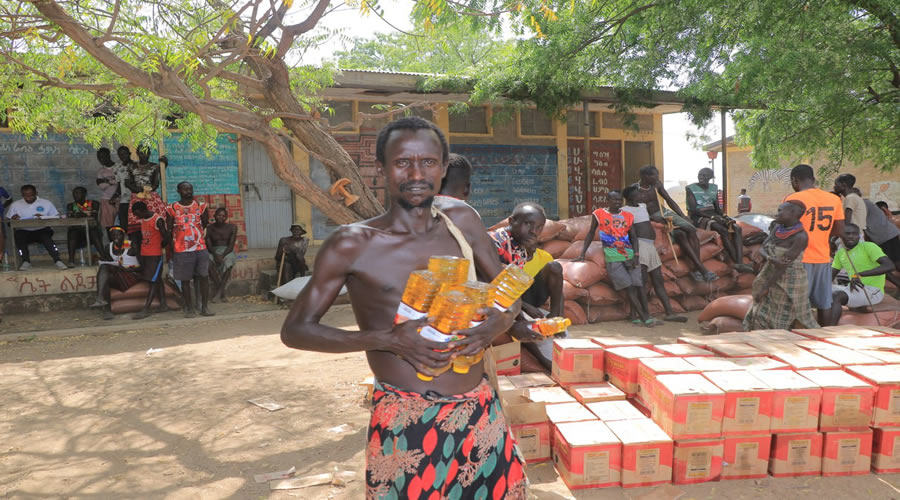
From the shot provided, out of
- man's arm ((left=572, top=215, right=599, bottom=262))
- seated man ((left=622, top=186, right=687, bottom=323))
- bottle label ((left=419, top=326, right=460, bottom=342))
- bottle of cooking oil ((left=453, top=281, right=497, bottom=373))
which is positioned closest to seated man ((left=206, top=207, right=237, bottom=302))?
man's arm ((left=572, top=215, right=599, bottom=262))

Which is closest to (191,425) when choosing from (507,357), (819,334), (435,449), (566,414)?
(507,357)

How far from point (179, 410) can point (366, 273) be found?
3158 millimetres

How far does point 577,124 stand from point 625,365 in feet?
32.4

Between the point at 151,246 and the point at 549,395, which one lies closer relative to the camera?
the point at 549,395

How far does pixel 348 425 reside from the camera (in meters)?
3.73

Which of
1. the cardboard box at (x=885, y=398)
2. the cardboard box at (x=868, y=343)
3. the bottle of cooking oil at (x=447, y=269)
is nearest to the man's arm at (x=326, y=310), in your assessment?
the bottle of cooking oil at (x=447, y=269)

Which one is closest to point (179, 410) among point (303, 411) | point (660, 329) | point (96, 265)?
point (303, 411)

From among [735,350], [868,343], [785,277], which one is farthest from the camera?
[785,277]

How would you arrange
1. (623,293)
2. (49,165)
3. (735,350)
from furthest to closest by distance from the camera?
(49,165), (623,293), (735,350)

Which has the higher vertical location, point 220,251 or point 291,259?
point 220,251

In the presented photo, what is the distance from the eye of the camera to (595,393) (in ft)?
10.6

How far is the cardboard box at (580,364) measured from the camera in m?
3.43

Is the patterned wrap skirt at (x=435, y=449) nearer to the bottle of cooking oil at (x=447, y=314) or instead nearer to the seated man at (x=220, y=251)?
the bottle of cooking oil at (x=447, y=314)

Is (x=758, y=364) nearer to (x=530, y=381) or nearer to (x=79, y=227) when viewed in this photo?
(x=530, y=381)
